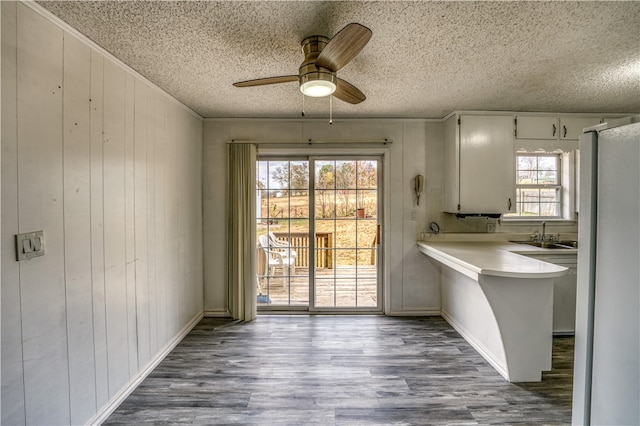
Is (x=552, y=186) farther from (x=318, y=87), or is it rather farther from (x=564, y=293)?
(x=318, y=87)

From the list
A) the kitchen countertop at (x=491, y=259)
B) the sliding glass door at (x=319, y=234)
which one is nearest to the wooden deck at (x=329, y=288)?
the sliding glass door at (x=319, y=234)

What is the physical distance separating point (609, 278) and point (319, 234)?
9.09ft

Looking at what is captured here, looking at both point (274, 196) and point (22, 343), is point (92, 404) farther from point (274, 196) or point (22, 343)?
point (274, 196)

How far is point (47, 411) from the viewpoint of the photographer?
146cm

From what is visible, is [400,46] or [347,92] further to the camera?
[347,92]

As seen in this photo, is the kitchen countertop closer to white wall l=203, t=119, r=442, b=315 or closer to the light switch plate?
white wall l=203, t=119, r=442, b=315

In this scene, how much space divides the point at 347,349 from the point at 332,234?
135 cm

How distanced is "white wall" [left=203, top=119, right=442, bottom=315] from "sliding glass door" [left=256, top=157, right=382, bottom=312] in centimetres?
19

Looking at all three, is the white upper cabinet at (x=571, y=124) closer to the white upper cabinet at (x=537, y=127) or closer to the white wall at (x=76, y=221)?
the white upper cabinet at (x=537, y=127)

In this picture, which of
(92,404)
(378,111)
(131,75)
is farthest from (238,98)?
(92,404)

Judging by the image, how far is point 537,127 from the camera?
3.21 metres

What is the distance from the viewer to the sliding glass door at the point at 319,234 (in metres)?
3.58

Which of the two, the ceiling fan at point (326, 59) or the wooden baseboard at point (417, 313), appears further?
the wooden baseboard at point (417, 313)

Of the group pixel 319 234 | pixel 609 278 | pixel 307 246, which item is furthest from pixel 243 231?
pixel 609 278
